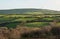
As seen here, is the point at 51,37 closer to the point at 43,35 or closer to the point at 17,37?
the point at 43,35

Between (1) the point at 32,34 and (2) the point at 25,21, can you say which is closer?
(1) the point at 32,34

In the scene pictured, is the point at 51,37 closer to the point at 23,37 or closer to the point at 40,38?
the point at 40,38

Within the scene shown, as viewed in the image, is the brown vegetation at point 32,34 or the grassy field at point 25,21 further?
the grassy field at point 25,21

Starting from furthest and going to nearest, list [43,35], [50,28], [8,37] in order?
[50,28]
[43,35]
[8,37]

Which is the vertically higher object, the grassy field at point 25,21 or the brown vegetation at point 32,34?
the brown vegetation at point 32,34

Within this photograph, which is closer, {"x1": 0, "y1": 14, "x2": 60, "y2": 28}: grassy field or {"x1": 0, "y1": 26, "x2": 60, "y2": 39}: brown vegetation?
{"x1": 0, "y1": 26, "x2": 60, "y2": 39}: brown vegetation

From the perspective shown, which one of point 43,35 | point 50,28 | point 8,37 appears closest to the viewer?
point 8,37

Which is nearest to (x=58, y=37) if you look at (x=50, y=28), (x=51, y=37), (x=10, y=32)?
(x=51, y=37)

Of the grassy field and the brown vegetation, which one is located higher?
the brown vegetation

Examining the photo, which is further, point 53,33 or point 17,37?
point 53,33

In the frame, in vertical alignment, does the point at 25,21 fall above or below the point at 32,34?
below
